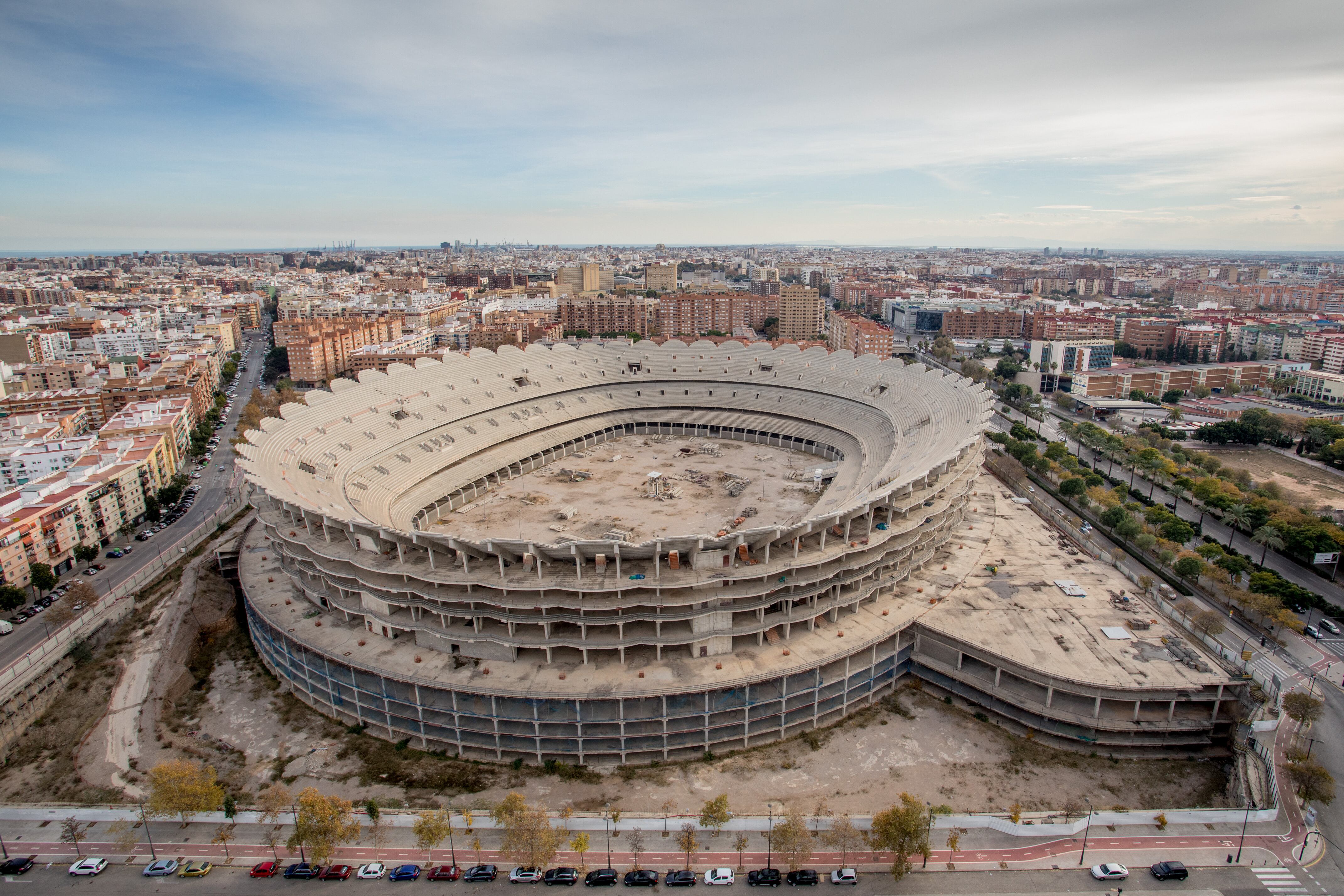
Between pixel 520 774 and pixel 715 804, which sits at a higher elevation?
pixel 715 804

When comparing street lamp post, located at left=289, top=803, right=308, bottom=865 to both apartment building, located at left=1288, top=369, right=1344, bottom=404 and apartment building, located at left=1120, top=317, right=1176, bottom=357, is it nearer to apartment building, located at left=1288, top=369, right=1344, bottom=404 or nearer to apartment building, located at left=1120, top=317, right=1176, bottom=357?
apartment building, located at left=1288, top=369, right=1344, bottom=404

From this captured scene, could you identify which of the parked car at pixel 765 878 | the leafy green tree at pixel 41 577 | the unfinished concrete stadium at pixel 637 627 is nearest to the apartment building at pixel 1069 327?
the unfinished concrete stadium at pixel 637 627

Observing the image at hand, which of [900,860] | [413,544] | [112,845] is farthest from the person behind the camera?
[413,544]

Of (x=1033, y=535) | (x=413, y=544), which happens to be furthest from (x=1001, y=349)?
(x=413, y=544)

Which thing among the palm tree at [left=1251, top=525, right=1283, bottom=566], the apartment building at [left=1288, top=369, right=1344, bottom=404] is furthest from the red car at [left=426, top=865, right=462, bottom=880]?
the apartment building at [left=1288, top=369, right=1344, bottom=404]

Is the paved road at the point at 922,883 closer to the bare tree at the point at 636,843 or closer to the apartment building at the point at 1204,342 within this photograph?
the bare tree at the point at 636,843

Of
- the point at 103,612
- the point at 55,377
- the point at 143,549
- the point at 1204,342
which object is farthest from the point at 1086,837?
the point at 1204,342

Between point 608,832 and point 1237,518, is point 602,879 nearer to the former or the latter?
point 608,832

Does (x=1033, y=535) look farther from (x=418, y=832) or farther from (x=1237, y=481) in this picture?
(x=418, y=832)
